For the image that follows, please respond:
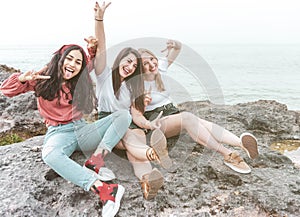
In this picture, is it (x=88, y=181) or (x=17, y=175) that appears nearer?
(x=88, y=181)

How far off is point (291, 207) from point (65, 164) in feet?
5.59

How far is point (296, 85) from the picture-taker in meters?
14.6

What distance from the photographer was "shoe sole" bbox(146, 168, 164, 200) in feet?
8.63

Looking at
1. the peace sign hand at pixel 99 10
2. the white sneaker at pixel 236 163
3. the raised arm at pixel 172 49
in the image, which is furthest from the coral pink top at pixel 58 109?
the white sneaker at pixel 236 163


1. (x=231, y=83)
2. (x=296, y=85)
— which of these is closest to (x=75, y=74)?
(x=231, y=83)

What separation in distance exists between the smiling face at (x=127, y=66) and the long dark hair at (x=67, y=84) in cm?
28

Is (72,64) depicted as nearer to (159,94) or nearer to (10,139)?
(159,94)

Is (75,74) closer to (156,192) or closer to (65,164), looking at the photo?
(65,164)

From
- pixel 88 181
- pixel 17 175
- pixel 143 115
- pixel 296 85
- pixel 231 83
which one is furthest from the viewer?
pixel 296 85

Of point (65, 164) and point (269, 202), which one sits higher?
→ point (65, 164)

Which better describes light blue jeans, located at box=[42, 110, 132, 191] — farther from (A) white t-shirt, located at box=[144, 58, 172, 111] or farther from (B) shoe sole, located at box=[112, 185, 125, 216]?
(A) white t-shirt, located at box=[144, 58, 172, 111]

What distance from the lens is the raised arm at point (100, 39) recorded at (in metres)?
2.93

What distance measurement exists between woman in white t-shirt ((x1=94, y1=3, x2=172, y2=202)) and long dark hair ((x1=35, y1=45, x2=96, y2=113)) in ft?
0.35

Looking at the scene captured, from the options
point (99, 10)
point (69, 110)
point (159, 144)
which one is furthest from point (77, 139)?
point (99, 10)
